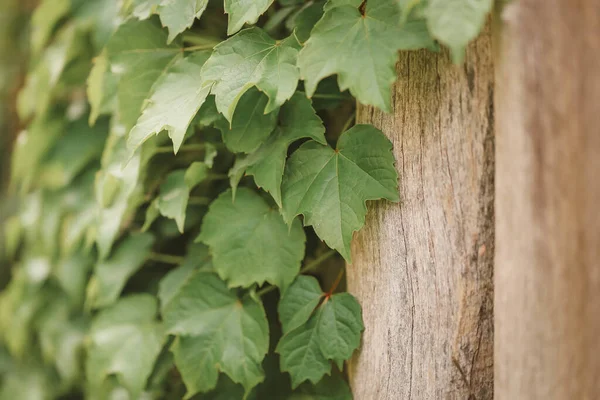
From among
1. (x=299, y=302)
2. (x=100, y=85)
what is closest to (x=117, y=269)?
(x=100, y=85)

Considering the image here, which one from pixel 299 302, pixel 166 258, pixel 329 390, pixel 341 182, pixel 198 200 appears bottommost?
pixel 329 390

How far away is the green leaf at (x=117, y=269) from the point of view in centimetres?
153

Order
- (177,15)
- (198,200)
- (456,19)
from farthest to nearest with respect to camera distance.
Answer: (198,200), (177,15), (456,19)

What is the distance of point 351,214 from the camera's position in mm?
990

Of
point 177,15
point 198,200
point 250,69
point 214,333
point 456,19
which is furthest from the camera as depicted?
point 198,200

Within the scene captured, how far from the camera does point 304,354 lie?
115 cm

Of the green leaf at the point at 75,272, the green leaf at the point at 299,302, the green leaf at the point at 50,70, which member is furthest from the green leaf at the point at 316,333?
the green leaf at the point at 50,70

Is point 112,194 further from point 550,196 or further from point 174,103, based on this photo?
point 550,196

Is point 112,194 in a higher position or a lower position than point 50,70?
lower

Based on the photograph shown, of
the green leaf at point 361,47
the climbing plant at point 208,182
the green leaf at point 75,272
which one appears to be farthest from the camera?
the green leaf at point 75,272

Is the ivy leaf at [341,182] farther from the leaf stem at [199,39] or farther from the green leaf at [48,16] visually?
the green leaf at [48,16]

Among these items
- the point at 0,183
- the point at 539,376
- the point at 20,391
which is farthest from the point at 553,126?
the point at 0,183

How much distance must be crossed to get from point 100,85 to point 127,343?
2.43ft

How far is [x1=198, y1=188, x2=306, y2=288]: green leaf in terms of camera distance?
3.82 ft
